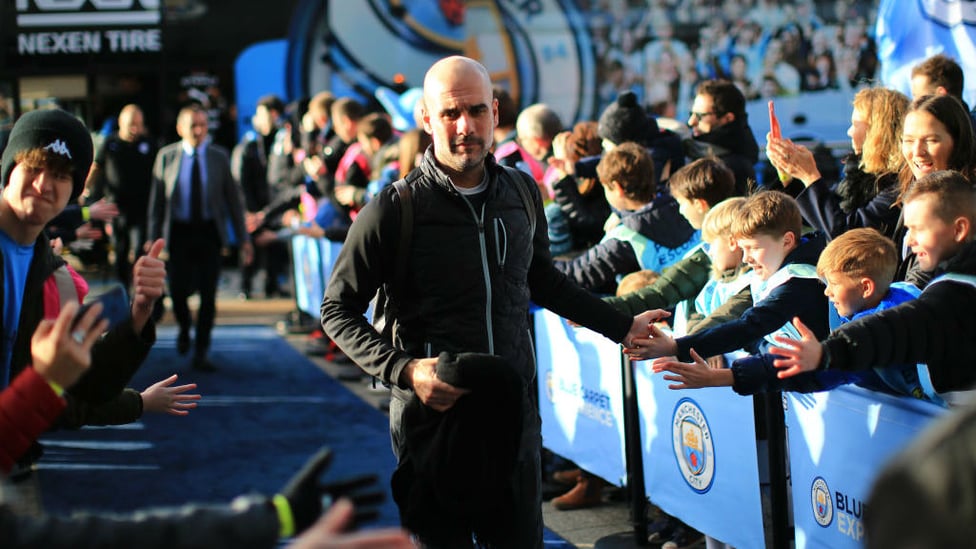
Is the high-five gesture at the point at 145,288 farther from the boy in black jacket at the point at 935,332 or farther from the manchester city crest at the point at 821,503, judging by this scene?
the manchester city crest at the point at 821,503

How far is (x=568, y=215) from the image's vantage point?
7.36 metres

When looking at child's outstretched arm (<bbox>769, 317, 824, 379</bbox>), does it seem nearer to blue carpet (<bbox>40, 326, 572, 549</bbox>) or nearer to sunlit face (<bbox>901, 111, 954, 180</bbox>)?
sunlit face (<bbox>901, 111, 954, 180</bbox>)

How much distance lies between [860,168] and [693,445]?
1.53 m

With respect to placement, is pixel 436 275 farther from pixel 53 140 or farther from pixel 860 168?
pixel 860 168

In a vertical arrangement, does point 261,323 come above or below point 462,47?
below

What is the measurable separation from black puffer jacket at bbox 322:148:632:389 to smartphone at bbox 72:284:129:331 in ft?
2.56

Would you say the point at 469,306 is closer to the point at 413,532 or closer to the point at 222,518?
the point at 413,532

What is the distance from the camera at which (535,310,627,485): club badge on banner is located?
20.3 ft

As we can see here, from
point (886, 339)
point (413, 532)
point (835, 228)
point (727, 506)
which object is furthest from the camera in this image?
point (835, 228)

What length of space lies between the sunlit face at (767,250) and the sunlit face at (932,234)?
843 mm

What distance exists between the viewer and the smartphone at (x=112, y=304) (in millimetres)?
3086

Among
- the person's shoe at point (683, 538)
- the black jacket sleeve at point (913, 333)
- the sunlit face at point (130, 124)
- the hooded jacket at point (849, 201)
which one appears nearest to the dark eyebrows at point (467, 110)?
the black jacket sleeve at point (913, 333)

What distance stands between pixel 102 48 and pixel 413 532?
14.1m

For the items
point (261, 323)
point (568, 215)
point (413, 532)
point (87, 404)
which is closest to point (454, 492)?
point (413, 532)
